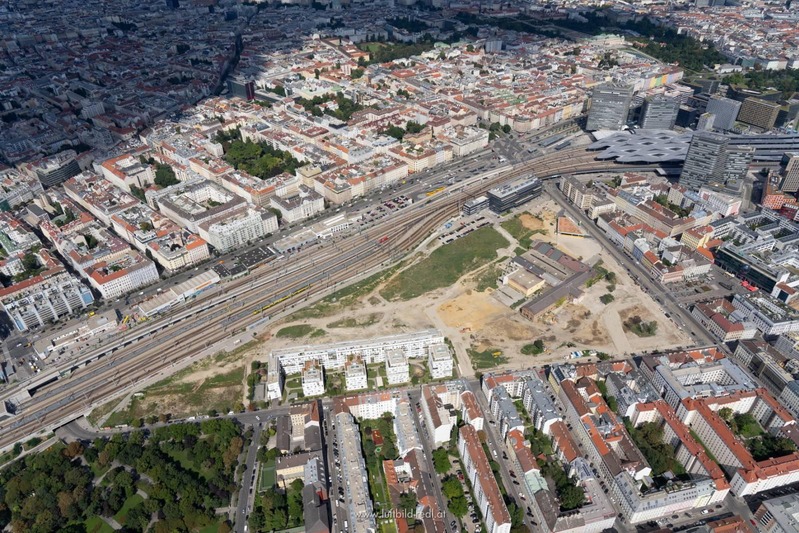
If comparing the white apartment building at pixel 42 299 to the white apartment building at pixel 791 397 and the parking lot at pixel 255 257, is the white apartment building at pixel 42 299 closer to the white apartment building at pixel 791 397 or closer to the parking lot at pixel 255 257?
the parking lot at pixel 255 257

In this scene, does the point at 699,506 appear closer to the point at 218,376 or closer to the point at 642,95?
the point at 218,376

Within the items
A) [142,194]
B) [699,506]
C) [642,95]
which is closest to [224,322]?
[142,194]

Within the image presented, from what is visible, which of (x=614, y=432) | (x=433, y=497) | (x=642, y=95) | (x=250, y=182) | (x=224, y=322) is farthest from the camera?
(x=642, y=95)

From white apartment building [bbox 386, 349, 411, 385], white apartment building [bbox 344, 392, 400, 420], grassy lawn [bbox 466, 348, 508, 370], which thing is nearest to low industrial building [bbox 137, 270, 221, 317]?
white apartment building [bbox 386, 349, 411, 385]

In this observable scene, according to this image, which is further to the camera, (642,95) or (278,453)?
(642,95)

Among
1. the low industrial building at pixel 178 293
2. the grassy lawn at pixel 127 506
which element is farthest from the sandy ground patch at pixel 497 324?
the grassy lawn at pixel 127 506

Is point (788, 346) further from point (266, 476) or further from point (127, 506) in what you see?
point (127, 506)
